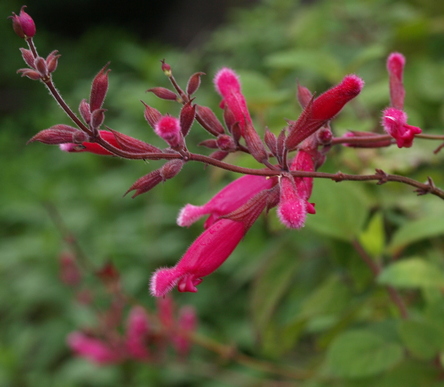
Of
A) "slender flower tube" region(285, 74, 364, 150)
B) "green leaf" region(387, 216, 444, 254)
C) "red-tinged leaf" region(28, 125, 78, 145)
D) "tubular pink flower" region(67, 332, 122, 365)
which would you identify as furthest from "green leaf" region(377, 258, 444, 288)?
"tubular pink flower" region(67, 332, 122, 365)

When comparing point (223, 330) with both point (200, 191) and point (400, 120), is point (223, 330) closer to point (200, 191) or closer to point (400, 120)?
point (200, 191)

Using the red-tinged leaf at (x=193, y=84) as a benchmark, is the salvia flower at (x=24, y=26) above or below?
above

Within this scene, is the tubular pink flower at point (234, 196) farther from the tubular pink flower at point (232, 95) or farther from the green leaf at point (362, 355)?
the green leaf at point (362, 355)

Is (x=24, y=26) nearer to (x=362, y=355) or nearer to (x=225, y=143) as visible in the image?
(x=225, y=143)

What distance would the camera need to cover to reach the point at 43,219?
2514 millimetres

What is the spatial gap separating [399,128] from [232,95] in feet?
0.81

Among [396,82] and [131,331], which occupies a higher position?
[396,82]

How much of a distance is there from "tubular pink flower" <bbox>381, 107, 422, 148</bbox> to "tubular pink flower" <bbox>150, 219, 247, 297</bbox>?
219 mm

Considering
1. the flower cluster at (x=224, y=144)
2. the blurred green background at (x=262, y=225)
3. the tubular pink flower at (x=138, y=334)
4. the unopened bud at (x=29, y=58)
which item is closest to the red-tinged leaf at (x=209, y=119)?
the flower cluster at (x=224, y=144)

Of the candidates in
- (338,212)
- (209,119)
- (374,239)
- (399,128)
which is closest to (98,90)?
(209,119)

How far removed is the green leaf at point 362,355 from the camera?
91cm

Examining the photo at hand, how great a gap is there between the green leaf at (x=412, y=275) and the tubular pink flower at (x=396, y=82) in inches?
12.2

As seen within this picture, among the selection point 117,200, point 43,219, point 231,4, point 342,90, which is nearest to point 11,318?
point 43,219

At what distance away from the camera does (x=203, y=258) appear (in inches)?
27.5
